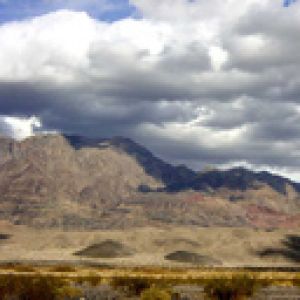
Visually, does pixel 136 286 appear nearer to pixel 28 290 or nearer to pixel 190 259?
pixel 28 290

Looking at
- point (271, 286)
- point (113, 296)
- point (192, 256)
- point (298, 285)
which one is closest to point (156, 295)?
point (113, 296)


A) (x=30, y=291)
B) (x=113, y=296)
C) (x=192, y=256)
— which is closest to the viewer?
(x=30, y=291)

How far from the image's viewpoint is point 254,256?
199250 millimetres

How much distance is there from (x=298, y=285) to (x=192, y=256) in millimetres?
95818

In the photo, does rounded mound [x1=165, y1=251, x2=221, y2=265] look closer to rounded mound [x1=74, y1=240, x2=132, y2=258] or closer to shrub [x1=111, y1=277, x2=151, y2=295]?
rounded mound [x1=74, y1=240, x2=132, y2=258]

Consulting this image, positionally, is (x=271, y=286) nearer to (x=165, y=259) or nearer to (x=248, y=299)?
(x=248, y=299)

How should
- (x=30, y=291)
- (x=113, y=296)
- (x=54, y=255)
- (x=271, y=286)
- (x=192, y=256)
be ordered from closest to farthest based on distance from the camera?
(x=30, y=291) < (x=113, y=296) < (x=271, y=286) < (x=192, y=256) < (x=54, y=255)

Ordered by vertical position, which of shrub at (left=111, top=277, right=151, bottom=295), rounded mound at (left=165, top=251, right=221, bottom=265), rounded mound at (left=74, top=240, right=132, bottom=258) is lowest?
rounded mound at (left=165, top=251, right=221, bottom=265)

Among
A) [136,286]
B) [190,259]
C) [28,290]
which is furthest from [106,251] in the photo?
[28,290]

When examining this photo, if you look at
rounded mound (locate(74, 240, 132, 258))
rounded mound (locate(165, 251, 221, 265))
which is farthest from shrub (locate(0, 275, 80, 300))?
rounded mound (locate(74, 240, 132, 258))

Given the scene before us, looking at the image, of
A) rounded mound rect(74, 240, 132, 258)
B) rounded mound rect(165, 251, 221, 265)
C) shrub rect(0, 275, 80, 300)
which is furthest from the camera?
rounded mound rect(74, 240, 132, 258)

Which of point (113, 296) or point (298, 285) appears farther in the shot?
point (298, 285)

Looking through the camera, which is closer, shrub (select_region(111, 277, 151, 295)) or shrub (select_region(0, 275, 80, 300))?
shrub (select_region(0, 275, 80, 300))

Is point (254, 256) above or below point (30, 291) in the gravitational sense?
below
